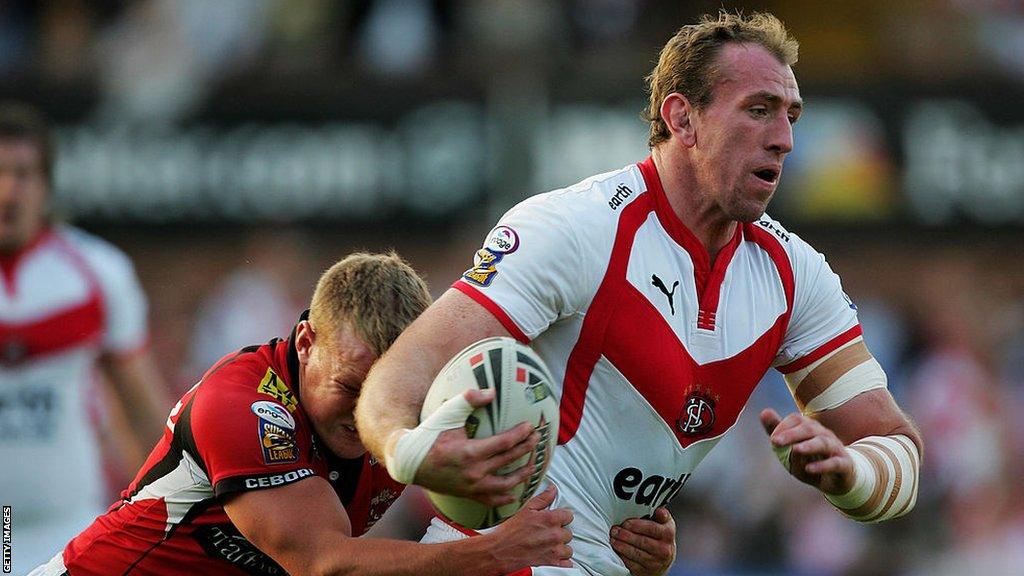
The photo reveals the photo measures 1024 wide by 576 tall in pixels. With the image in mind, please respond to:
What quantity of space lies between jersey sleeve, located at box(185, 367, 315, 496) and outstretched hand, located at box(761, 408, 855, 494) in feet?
4.71

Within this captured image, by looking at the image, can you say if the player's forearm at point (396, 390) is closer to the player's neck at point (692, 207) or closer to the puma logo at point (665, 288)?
the puma logo at point (665, 288)

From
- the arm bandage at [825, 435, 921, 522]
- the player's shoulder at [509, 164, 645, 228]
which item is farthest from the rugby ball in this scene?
the arm bandage at [825, 435, 921, 522]

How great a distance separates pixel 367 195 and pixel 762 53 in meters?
8.69

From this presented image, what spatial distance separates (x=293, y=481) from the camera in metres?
4.74

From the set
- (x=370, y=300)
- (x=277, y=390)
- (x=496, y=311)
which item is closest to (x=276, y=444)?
(x=277, y=390)

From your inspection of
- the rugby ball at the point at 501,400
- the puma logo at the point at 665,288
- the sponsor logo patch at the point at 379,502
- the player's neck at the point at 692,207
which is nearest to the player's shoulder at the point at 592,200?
the player's neck at the point at 692,207

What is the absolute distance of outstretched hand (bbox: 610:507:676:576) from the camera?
497cm

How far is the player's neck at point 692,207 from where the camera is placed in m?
5.06

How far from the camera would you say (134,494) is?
17.0ft

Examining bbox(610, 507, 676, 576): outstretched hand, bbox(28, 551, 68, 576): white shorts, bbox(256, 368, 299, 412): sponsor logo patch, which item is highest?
bbox(610, 507, 676, 576): outstretched hand

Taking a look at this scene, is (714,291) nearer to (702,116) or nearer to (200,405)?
(702,116)

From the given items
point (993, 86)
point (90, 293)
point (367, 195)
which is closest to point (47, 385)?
point (90, 293)

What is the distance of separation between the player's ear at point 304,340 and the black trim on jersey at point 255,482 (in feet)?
1.42

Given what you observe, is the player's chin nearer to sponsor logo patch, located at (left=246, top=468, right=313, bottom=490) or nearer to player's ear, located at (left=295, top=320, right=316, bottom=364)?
player's ear, located at (left=295, top=320, right=316, bottom=364)
